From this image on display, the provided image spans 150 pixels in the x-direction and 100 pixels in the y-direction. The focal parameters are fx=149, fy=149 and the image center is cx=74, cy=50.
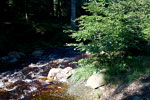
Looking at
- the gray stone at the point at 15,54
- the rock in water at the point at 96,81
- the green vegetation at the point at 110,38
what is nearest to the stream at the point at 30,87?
the rock in water at the point at 96,81

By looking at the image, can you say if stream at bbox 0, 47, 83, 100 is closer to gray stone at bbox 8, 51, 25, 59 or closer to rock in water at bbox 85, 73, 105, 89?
rock in water at bbox 85, 73, 105, 89

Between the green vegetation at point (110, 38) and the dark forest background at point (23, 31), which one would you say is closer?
the green vegetation at point (110, 38)

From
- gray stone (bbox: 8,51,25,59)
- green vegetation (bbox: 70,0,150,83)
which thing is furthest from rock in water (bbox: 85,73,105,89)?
gray stone (bbox: 8,51,25,59)

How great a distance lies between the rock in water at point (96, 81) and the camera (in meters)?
4.88

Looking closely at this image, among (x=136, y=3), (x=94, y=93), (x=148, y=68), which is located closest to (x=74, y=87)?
(x=94, y=93)

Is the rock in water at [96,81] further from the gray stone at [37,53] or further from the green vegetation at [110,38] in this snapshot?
the gray stone at [37,53]

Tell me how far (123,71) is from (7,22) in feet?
46.0

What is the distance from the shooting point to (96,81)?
497 cm

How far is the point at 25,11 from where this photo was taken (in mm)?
18656

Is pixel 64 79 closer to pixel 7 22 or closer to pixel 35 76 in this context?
pixel 35 76

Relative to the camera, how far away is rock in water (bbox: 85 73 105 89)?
4879 mm

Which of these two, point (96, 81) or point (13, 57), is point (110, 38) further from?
point (13, 57)

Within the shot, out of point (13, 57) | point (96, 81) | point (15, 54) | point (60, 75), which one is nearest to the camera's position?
point (96, 81)

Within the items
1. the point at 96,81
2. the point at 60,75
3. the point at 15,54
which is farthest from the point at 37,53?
the point at 96,81
